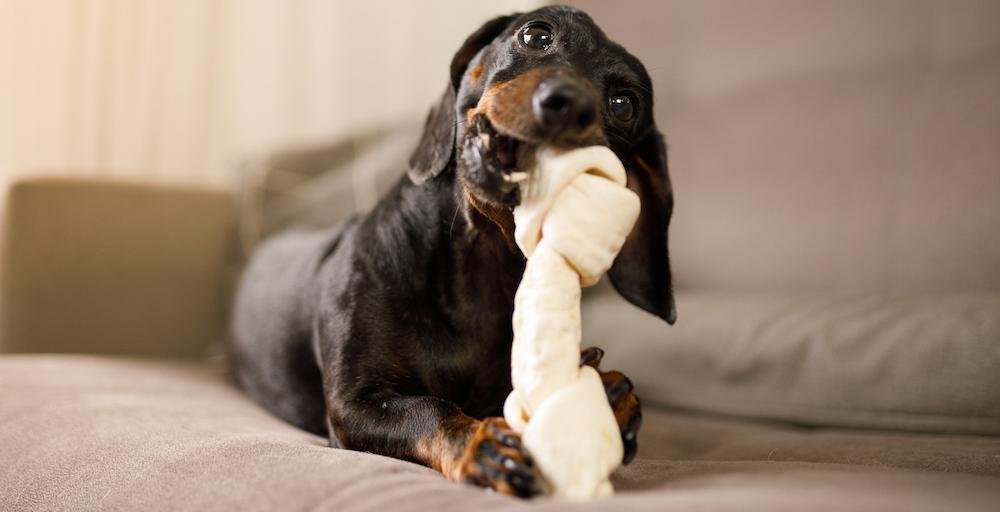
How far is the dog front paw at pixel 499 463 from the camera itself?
94 centimetres

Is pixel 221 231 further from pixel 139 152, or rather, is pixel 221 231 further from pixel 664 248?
pixel 664 248

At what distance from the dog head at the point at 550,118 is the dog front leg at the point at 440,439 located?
332mm

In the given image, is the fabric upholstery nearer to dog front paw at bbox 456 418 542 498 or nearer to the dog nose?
dog front paw at bbox 456 418 542 498

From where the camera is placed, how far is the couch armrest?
2402mm

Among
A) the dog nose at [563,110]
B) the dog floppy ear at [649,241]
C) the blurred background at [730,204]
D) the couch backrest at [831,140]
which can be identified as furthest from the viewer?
the couch backrest at [831,140]

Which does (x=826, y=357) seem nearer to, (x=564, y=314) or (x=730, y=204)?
(x=730, y=204)

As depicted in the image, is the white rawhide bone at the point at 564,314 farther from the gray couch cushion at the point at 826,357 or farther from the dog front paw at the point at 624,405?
the gray couch cushion at the point at 826,357

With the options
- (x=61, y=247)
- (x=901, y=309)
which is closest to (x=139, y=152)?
(x=61, y=247)

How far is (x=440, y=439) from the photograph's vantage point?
1141 millimetres

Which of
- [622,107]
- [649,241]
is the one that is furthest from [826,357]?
[622,107]

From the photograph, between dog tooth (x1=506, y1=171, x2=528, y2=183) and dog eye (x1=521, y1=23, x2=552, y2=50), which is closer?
dog tooth (x1=506, y1=171, x2=528, y2=183)

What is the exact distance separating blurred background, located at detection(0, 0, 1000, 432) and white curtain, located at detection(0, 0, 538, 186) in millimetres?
15

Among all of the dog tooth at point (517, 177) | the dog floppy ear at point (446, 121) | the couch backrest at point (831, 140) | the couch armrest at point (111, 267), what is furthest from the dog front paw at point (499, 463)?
the couch armrest at point (111, 267)

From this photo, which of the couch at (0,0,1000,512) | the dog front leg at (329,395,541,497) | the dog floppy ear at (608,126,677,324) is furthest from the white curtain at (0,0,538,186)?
the dog front leg at (329,395,541,497)
